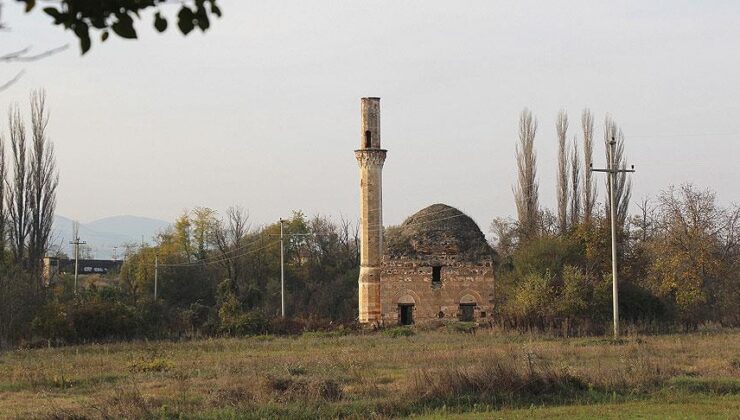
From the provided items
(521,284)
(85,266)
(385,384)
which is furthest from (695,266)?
(85,266)

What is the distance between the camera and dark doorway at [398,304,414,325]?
34844 millimetres

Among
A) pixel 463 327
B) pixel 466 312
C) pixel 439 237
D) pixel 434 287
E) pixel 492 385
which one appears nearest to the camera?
pixel 492 385

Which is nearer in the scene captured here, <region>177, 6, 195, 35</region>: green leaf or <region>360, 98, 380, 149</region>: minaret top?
<region>177, 6, 195, 35</region>: green leaf

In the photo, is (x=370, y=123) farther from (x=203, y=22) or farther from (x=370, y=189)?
(x=203, y=22)

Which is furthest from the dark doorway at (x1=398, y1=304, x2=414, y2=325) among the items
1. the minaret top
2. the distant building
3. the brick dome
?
the distant building

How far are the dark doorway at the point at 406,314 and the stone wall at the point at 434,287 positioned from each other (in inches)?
5.9

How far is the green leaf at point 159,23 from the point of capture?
12.5 feet

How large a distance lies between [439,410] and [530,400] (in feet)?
5.35

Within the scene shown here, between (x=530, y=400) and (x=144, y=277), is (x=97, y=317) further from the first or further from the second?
(x=144, y=277)

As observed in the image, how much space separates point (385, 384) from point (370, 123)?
21.9 metres

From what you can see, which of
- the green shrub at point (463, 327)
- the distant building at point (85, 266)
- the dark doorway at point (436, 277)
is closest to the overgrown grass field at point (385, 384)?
the green shrub at point (463, 327)

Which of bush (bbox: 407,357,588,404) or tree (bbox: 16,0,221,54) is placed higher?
tree (bbox: 16,0,221,54)

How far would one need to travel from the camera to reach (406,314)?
115 ft

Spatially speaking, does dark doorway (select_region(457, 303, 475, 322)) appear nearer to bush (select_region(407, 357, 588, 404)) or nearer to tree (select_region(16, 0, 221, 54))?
bush (select_region(407, 357, 588, 404))
